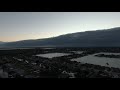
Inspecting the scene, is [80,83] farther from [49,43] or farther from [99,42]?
[49,43]

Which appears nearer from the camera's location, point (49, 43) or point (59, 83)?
point (59, 83)

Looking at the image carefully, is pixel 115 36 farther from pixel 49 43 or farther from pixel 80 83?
pixel 80 83

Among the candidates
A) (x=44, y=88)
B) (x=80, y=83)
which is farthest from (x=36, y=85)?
(x=80, y=83)

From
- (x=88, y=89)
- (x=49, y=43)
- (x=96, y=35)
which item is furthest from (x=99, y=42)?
(x=88, y=89)
